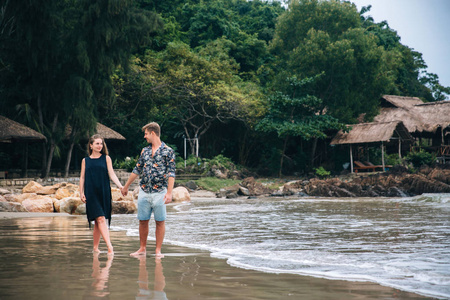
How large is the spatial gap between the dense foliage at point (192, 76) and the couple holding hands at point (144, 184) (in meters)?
16.5

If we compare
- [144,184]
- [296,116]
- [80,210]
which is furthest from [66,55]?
[144,184]

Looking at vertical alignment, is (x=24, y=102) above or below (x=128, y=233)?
above

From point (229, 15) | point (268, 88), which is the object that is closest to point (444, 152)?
point (268, 88)

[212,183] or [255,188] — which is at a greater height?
[212,183]

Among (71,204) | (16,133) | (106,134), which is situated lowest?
(71,204)

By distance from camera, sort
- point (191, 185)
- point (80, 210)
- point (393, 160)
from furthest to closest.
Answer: point (393, 160) < point (191, 185) < point (80, 210)

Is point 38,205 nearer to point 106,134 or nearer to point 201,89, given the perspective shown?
point 106,134

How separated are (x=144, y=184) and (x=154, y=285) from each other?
1.92 meters

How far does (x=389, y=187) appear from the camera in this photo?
22.8 meters

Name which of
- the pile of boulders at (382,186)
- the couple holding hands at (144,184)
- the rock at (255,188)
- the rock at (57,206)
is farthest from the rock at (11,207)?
the pile of boulders at (382,186)

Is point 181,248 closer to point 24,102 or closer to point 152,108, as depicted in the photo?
point 24,102

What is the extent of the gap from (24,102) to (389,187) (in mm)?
17959

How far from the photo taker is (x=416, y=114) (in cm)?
3647

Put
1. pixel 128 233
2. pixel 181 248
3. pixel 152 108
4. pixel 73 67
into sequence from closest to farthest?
pixel 181 248
pixel 128 233
pixel 73 67
pixel 152 108
